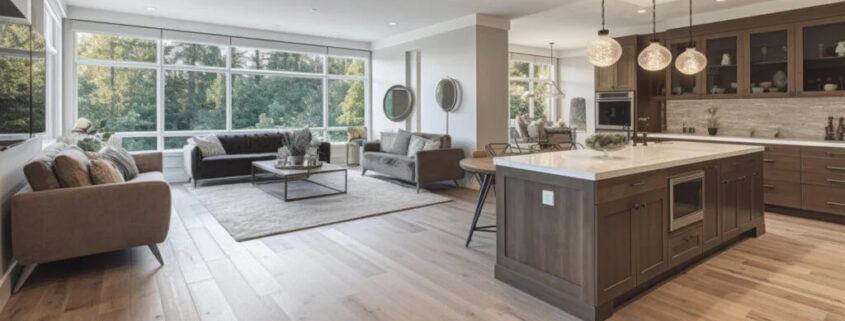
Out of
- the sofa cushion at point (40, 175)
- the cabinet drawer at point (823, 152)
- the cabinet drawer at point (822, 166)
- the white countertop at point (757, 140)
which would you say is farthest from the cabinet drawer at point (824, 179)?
the sofa cushion at point (40, 175)

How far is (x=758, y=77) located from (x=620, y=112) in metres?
1.94

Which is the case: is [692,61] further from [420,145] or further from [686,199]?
[420,145]

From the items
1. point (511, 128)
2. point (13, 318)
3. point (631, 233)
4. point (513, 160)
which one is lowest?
point (13, 318)

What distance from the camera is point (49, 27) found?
221 inches

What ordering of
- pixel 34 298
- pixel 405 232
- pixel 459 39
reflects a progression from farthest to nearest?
pixel 459 39 → pixel 405 232 → pixel 34 298

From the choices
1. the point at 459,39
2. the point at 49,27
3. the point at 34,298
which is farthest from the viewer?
the point at 459,39

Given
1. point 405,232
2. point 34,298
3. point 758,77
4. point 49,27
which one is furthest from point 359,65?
point 34,298

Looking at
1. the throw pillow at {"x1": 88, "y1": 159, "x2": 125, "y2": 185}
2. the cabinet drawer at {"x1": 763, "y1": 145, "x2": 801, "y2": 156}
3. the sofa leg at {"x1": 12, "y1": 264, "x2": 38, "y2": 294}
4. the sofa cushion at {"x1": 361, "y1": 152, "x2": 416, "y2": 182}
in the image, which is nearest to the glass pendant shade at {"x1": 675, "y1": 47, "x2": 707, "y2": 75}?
the cabinet drawer at {"x1": 763, "y1": 145, "x2": 801, "y2": 156}

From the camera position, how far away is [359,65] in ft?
31.5

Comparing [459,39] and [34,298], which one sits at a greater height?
[459,39]

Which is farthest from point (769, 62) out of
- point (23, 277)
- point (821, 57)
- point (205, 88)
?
point (205, 88)

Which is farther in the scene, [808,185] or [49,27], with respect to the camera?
[49,27]

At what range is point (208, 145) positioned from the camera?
7152 millimetres

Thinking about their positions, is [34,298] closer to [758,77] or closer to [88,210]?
[88,210]
